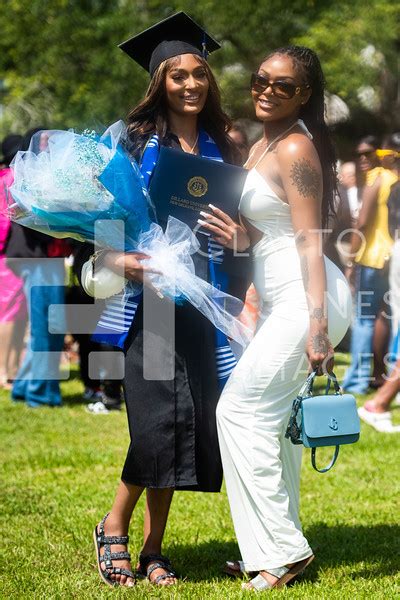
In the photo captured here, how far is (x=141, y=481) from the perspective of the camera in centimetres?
436

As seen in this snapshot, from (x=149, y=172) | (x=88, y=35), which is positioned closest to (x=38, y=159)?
(x=149, y=172)

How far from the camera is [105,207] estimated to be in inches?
163

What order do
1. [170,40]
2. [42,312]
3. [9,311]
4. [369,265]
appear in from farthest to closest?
[9,311] < [369,265] < [42,312] < [170,40]

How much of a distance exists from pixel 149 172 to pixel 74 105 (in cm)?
1860

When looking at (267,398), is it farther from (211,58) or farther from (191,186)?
(211,58)

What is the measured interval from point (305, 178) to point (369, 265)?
221 inches

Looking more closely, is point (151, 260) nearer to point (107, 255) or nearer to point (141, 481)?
point (107, 255)

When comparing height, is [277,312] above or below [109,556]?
above

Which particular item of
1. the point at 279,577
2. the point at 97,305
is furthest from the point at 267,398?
the point at 97,305

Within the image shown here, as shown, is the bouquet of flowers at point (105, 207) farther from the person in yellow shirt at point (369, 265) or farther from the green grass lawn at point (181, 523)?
the person in yellow shirt at point (369, 265)

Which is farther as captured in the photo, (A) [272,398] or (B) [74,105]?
(B) [74,105]

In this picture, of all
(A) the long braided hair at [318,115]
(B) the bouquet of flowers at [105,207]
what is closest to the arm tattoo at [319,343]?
Answer: (B) the bouquet of flowers at [105,207]

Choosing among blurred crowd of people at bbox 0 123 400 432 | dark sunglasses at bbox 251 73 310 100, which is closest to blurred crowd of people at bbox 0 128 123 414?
blurred crowd of people at bbox 0 123 400 432

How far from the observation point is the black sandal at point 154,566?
4452 mm
